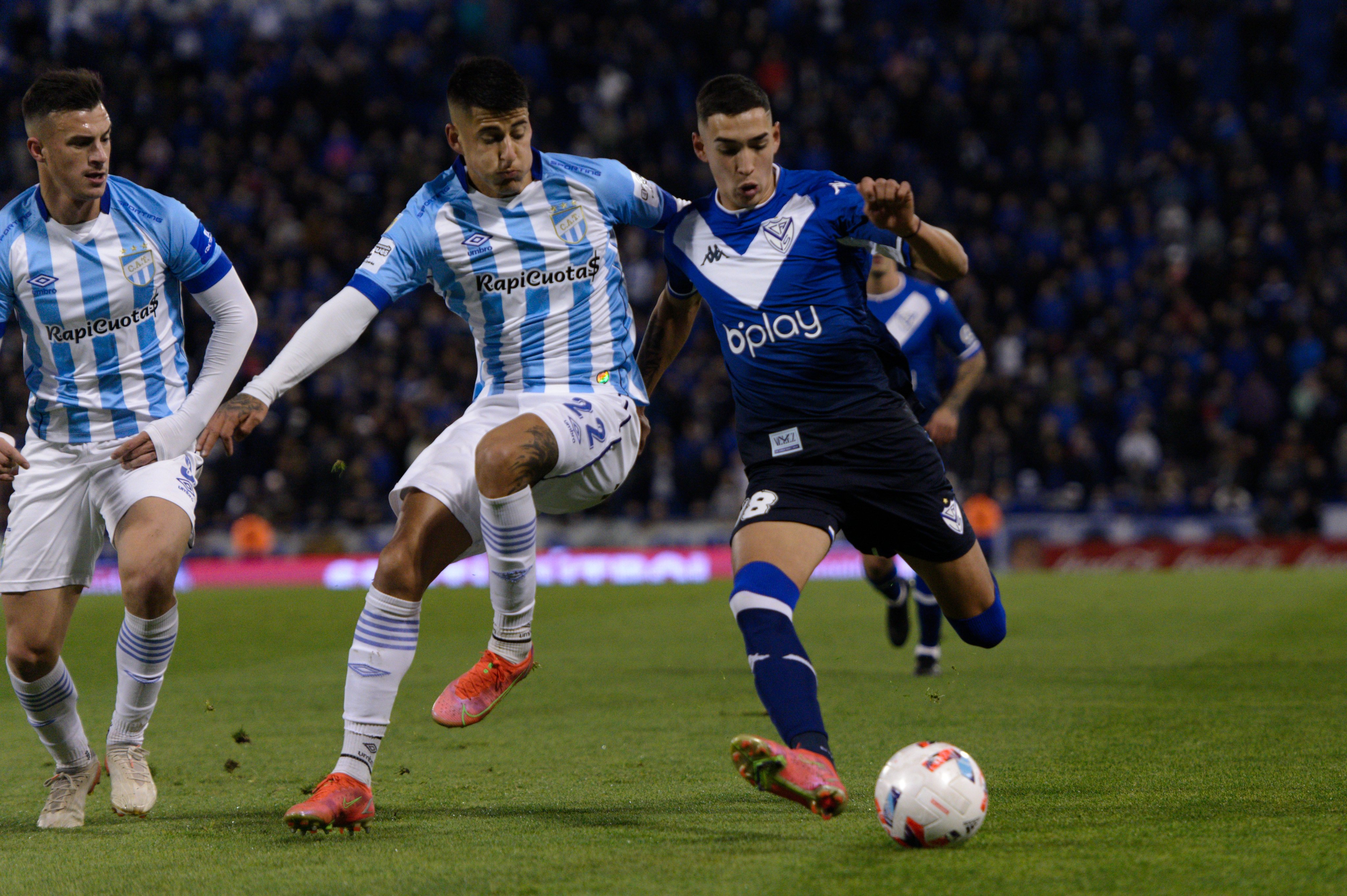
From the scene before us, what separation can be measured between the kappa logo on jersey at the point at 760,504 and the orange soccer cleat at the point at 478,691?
0.93 metres

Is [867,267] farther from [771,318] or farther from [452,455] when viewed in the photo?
[452,455]

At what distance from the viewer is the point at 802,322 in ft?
16.5

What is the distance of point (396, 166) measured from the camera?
22.4m

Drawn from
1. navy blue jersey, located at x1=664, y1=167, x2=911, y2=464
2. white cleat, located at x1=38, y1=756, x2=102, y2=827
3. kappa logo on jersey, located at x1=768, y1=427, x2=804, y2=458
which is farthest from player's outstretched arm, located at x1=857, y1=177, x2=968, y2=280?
white cleat, located at x1=38, y1=756, x2=102, y2=827

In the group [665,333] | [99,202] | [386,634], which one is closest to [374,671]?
[386,634]

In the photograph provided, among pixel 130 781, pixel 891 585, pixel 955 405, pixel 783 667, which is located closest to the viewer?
pixel 783 667

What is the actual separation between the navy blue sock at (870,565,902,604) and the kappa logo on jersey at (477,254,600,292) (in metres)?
4.10

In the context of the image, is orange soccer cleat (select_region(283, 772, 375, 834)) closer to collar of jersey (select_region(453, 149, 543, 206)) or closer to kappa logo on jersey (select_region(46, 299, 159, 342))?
kappa logo on jersey (select_region(46, 299, 159, 342))

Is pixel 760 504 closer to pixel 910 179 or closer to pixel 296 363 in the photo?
pixel 296 363

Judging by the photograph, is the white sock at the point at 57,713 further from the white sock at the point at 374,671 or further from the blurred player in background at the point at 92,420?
the white sock at the point at 374,671

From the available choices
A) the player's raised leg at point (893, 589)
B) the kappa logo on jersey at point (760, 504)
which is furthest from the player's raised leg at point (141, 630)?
the player's raised leg at point (893, 589)

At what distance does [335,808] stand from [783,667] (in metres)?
1.40

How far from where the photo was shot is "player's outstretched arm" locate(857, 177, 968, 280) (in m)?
4.38

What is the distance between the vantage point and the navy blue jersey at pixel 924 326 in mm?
8766
